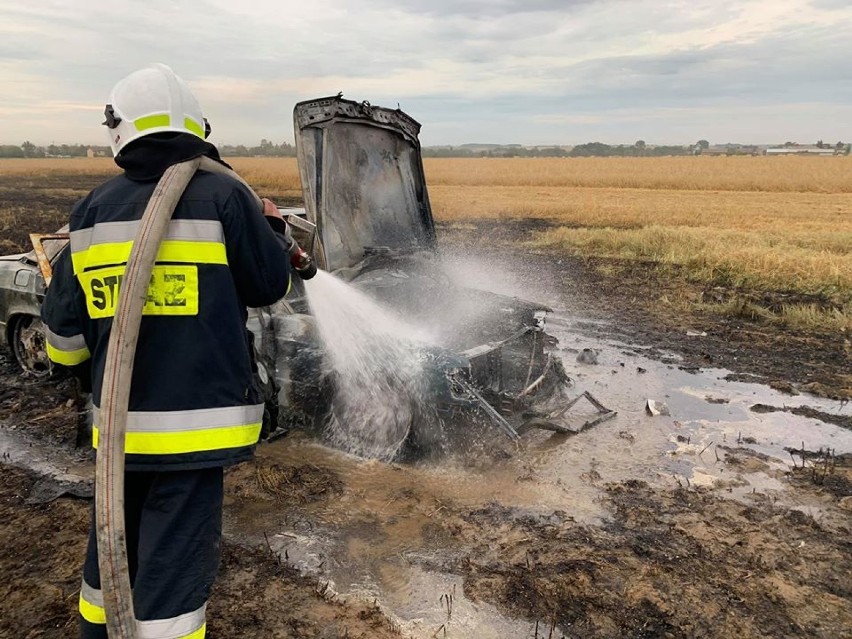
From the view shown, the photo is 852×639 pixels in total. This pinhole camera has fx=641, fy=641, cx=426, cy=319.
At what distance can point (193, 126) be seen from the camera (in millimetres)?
2176

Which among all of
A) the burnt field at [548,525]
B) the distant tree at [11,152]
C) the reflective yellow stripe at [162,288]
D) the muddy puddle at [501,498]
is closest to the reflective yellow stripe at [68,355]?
the reflective yellow stripe at [162,288]

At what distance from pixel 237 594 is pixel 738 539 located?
9.56ft

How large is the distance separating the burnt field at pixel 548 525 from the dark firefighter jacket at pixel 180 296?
143 centimetres

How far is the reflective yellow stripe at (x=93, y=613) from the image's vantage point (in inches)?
88.0

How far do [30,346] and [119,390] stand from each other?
5265mm

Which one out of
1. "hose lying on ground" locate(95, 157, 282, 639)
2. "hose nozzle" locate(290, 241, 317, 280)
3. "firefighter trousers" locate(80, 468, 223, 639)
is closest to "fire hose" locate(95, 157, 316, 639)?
"hose lying on ground" locate(95, 157, 282, 639)

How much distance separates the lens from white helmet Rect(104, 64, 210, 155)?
2.07 metres

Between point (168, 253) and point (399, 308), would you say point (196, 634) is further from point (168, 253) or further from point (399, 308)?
point (399, 308)

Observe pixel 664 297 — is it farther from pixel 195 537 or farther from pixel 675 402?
pixel 195 537

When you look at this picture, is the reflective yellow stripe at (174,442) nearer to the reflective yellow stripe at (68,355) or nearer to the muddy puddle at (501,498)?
the reflective yellow stripe at (68,355)

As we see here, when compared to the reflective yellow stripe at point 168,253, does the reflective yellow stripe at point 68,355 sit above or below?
below

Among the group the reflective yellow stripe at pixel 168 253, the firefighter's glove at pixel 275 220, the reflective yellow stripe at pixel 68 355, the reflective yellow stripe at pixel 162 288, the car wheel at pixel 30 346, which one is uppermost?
the firefighter's glove at pixel 275 220

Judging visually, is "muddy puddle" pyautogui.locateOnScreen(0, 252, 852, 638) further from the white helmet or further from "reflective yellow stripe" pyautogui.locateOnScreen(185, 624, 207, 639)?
the white helmet

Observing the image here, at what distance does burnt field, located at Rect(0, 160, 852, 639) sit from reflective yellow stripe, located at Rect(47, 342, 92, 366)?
4.95 feet
